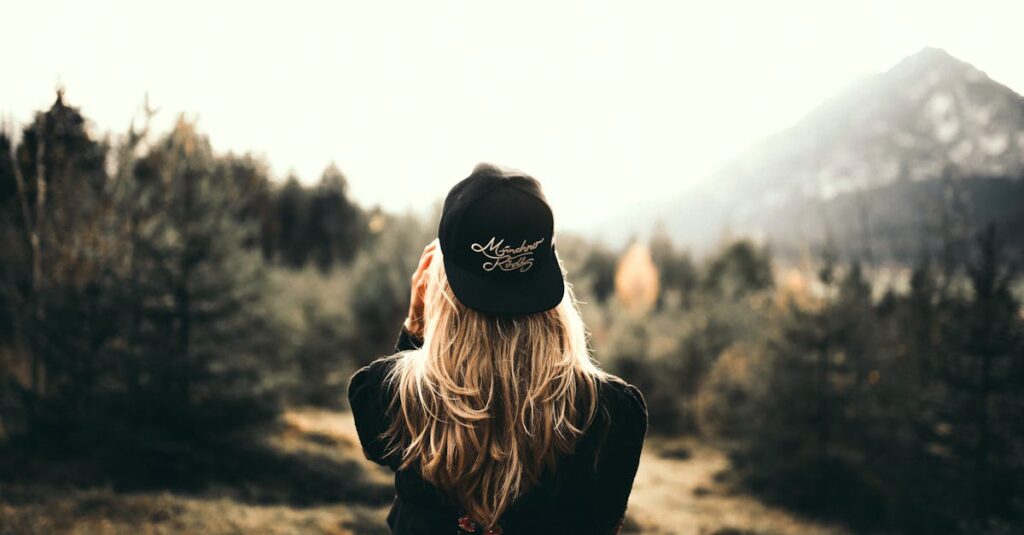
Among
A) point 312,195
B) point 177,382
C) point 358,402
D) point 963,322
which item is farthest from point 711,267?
point 358,402

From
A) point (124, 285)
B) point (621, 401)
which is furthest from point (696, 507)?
point (621, 401)

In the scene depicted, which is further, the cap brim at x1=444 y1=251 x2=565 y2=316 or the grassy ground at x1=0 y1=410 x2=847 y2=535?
the grassy ground at x1=0 y1=410 x2=847 y2=535

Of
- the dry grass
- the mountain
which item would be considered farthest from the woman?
the dry grass

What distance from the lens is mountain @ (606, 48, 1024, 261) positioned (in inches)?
327

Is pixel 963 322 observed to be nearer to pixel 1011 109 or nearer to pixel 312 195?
pixel 1011 109

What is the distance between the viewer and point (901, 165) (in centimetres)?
3080

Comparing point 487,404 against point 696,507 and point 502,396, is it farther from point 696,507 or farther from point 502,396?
point 696,507

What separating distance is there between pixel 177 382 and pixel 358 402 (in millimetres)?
11840

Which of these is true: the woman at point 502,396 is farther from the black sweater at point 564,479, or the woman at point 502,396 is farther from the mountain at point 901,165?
the mountain at point 901,165

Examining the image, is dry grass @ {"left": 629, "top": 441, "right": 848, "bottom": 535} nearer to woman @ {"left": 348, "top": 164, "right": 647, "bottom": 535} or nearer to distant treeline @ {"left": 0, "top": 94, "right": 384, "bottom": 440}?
distant treeline @ {"left": 0, "top": 94, "right": 384, "bottom": 440}

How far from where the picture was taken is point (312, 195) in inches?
1390

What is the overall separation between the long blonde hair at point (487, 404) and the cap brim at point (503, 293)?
0.06 meters

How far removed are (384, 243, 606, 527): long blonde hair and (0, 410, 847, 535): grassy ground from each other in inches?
325

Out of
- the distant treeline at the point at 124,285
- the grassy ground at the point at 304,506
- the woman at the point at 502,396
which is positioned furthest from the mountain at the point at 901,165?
the distant treeline at the point at 124,285
